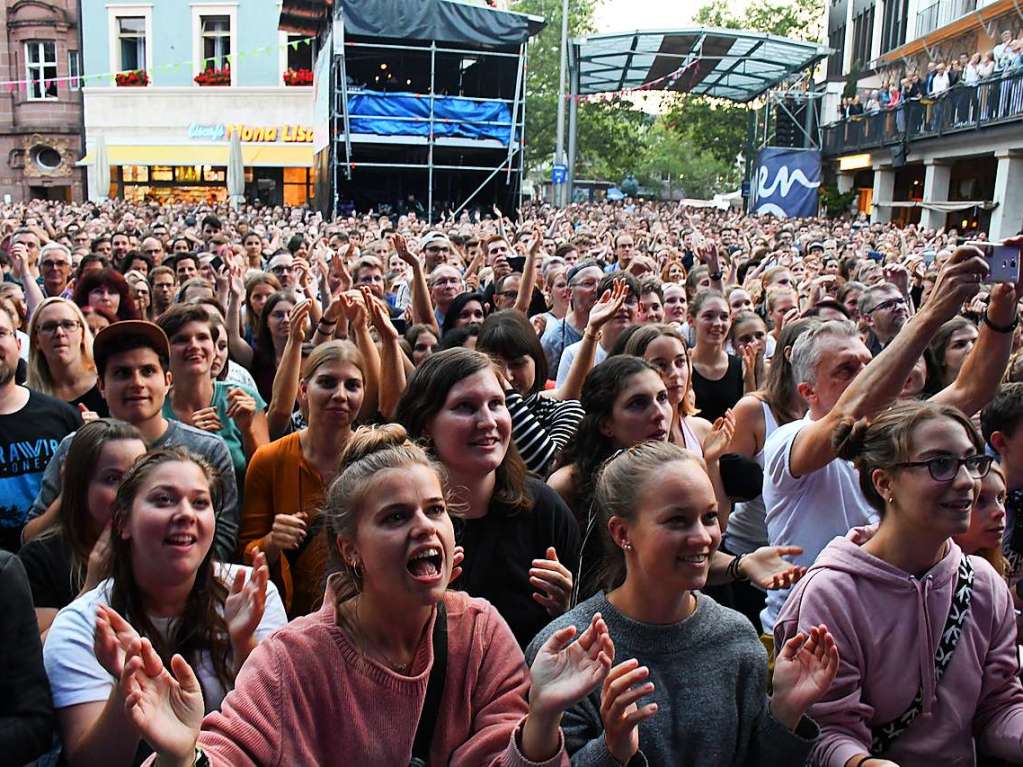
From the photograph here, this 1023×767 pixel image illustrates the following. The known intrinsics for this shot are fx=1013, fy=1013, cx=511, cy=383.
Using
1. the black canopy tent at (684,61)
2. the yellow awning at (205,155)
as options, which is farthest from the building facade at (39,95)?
the black canopy tent at (684,61)

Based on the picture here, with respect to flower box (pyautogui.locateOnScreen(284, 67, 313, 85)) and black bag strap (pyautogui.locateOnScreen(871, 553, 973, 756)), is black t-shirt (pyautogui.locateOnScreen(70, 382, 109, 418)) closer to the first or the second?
black bag strap (pyautogui.locateOnScreen(871, 553, 973, 756))

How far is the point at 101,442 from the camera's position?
329 cm

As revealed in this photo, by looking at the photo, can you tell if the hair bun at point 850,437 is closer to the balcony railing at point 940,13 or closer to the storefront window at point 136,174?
the balcony railing at point 940,13

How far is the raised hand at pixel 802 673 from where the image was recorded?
2.39 meters

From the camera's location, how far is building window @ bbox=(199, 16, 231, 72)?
1384 inches

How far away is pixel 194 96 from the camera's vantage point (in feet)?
115

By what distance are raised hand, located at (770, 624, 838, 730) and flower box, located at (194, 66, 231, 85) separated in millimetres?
35989

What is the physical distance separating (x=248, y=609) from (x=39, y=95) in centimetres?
3983

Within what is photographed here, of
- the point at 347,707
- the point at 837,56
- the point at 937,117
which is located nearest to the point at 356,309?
the point at 347,707

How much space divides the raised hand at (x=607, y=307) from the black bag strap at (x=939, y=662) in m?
2.74

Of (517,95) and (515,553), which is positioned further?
(517,95)

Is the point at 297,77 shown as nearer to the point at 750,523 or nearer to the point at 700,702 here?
the point at 750,523

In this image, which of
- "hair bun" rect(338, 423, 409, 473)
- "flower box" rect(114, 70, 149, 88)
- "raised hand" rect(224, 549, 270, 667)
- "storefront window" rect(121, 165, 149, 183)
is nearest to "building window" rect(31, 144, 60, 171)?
"storefront window" rect(121, 165, 149, 183)

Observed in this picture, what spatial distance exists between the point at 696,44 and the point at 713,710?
94.4ft
